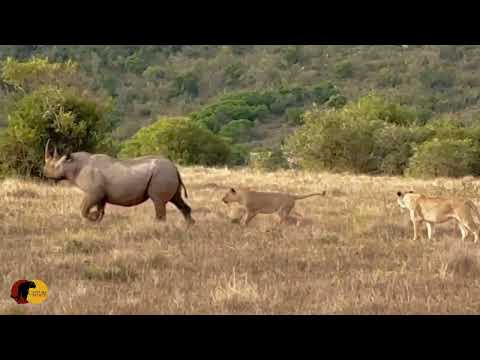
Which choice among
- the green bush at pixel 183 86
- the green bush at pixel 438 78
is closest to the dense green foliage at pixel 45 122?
the green bush at pixel 183 86

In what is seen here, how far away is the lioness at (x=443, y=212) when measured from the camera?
11.8m

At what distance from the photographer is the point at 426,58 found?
7694 centimetres

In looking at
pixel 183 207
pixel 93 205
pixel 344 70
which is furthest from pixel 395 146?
pixel 344 70

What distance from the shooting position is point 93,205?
13336 mm

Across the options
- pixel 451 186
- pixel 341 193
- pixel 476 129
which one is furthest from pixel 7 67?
pixel 476 129

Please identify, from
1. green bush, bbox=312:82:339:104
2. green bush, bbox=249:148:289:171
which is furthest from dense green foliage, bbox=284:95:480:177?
green bush, bbox=312:82:339:104

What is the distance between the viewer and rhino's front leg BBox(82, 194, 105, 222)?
13.3 m

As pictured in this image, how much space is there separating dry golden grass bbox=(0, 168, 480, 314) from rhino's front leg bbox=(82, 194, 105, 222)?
207 millimetres

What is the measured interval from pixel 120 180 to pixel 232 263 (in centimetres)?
402

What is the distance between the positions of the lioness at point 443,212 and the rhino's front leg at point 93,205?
16.8ft

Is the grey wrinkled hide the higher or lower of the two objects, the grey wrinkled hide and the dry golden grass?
the higher

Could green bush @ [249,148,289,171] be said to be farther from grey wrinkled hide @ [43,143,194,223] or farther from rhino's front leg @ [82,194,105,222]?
rhino's front leg @ [82,194,105,222]

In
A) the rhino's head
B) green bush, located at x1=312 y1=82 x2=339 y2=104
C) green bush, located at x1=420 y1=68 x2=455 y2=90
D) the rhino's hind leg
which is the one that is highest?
green bush, located at x1=420 y1=68 x2=455 y2=90

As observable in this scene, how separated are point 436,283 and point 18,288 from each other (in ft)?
14.9
